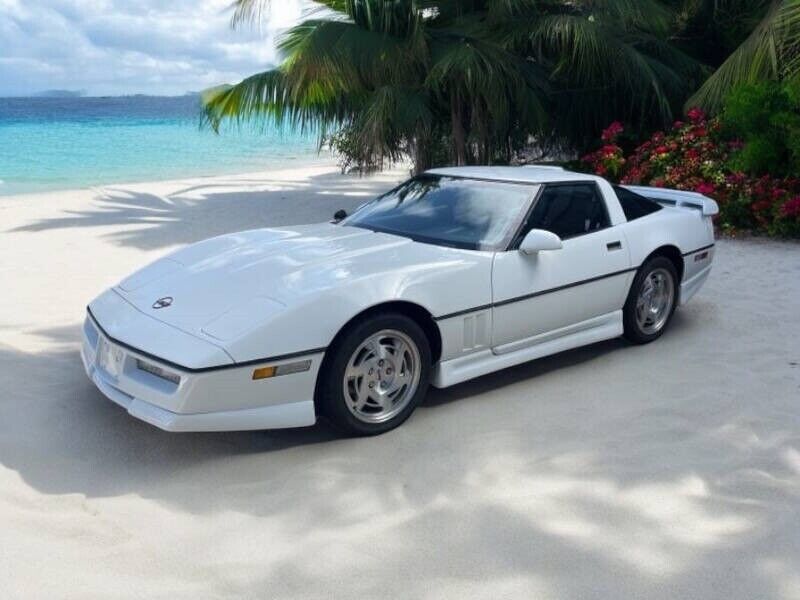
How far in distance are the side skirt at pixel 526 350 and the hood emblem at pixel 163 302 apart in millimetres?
1492

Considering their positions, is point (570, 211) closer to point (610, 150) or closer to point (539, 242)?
point (539, 242)

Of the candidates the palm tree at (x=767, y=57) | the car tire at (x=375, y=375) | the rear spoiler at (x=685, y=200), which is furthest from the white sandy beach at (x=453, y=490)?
the palm tree at (x=767, y=57)

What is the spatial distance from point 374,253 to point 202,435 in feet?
4.51

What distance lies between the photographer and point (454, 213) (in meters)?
5.34

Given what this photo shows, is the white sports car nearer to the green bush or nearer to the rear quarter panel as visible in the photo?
the rear quarter panel

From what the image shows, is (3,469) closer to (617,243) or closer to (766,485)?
(766,485)

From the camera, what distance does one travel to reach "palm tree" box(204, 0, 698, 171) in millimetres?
11758

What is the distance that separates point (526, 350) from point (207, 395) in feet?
6.79

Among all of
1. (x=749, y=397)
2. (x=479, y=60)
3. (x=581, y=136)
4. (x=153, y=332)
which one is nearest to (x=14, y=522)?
(x=153, y=332)

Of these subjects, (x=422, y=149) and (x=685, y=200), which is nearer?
(x=685, y=200)

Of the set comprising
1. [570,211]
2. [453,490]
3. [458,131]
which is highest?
[458,131]

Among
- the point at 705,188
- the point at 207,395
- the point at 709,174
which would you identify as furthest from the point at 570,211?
the point at 709,174

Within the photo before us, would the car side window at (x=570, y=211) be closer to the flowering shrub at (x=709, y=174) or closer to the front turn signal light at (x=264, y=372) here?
the front turn signal light at (x=264, y=372)

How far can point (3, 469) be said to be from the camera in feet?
12.9
